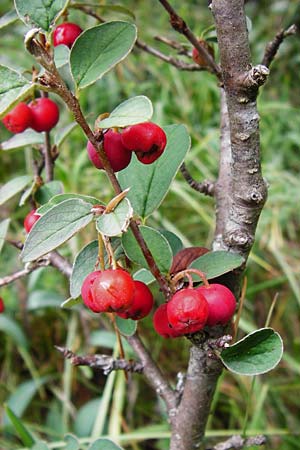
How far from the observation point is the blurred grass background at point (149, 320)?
1381mm

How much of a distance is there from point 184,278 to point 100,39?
24 centimetres

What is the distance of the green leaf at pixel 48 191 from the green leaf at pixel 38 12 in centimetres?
26

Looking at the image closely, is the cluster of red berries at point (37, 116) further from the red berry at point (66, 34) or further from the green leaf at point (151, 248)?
the green leaf at point (151, 248)

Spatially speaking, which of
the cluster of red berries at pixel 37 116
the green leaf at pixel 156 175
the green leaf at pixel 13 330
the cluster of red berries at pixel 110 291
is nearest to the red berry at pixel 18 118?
the cluster of red berries at pixel 37 116

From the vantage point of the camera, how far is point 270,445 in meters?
1.39

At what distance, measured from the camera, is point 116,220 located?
0.46m

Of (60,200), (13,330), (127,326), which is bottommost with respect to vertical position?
(13,330)

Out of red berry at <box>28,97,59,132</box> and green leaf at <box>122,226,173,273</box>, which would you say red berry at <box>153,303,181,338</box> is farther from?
red berry at <box>28,97,59,132</box>

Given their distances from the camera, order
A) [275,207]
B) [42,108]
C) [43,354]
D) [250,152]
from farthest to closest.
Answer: [275,207] → [43,354] → [42,108] → [250,152]

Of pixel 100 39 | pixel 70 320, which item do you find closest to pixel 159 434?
pixel 70 320

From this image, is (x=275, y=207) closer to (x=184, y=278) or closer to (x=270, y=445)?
(x=270, y=445)

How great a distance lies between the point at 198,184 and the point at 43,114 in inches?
8.1

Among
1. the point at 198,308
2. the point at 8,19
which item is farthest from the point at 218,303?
the point at 8,19

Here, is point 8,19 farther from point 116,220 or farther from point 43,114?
point 116,220
